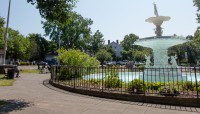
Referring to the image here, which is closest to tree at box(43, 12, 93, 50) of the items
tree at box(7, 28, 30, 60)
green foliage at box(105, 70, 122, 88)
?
tree at box(7, 28, 30, 60)

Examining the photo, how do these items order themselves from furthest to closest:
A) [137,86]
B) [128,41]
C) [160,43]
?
[128,41]
[160,43]
[137,86]

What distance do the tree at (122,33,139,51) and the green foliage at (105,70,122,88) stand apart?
297 ft

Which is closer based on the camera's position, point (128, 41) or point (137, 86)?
point (137, 86)

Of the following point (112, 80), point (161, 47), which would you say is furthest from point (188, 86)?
point (161, 47)

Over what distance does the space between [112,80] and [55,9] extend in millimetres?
4692

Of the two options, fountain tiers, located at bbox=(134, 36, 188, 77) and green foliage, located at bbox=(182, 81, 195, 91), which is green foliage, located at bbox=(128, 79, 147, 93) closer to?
green foliage, located at bbox=(182, 81, 195, 91)

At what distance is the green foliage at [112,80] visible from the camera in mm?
11430

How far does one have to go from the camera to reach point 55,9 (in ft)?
36.7

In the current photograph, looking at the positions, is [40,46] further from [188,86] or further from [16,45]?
[188,86]

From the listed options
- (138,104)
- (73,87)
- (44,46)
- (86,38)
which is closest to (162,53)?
(73,87)

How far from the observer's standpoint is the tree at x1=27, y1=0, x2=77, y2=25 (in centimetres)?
1098

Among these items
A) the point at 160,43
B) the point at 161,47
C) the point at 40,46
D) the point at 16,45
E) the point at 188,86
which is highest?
the point at 40,46

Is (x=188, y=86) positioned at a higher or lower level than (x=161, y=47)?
lower

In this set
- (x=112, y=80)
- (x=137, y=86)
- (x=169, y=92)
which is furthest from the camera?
(x=112, y=80)
